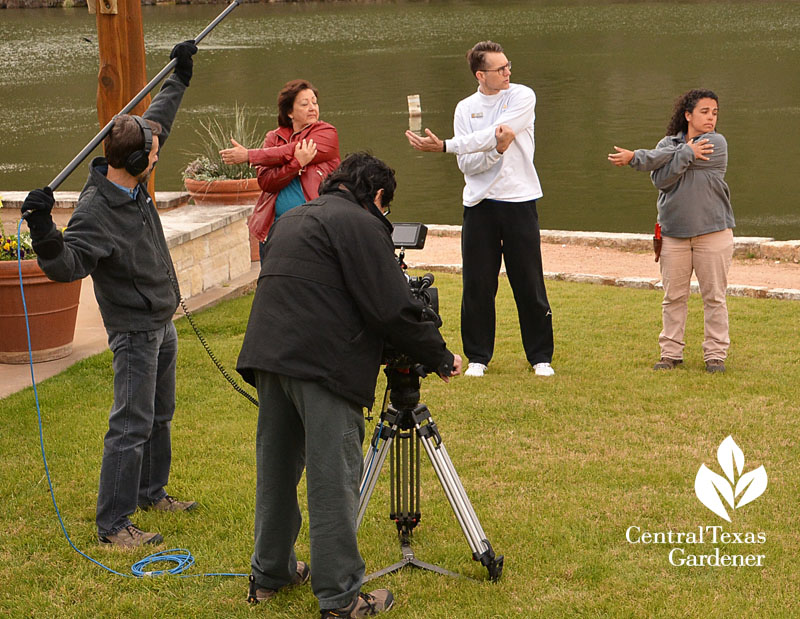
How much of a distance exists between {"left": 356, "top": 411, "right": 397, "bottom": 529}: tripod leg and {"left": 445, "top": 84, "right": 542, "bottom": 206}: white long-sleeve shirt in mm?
2882

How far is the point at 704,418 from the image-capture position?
617 cm

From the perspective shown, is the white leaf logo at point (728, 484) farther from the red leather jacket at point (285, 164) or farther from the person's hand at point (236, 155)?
the person's hand at point (236, 155)

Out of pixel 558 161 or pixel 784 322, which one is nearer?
pixel 784 322

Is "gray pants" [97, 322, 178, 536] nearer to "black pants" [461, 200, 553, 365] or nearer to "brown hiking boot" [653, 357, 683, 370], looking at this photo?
"black pants" [461, 200, 553, 365]

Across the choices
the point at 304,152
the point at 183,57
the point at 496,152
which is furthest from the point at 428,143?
the point at 183,57

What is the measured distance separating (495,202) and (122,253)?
3152 mm

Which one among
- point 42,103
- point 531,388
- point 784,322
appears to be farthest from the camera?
point 42,103

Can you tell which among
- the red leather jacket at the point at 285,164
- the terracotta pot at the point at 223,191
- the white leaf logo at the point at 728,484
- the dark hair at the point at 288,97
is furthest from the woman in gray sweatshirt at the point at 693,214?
the terracotta pot at the point at 223,191

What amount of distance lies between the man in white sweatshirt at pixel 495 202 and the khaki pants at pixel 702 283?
89cm

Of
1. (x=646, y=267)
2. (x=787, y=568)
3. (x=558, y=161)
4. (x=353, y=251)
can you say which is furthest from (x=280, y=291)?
(x=558, y=161)

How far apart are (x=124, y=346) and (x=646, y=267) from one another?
806 cm

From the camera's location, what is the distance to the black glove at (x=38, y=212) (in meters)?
3.94

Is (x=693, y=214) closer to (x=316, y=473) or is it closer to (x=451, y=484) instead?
(x=451, y=484)

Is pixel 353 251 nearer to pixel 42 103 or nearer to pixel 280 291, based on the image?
pixel 280 291
